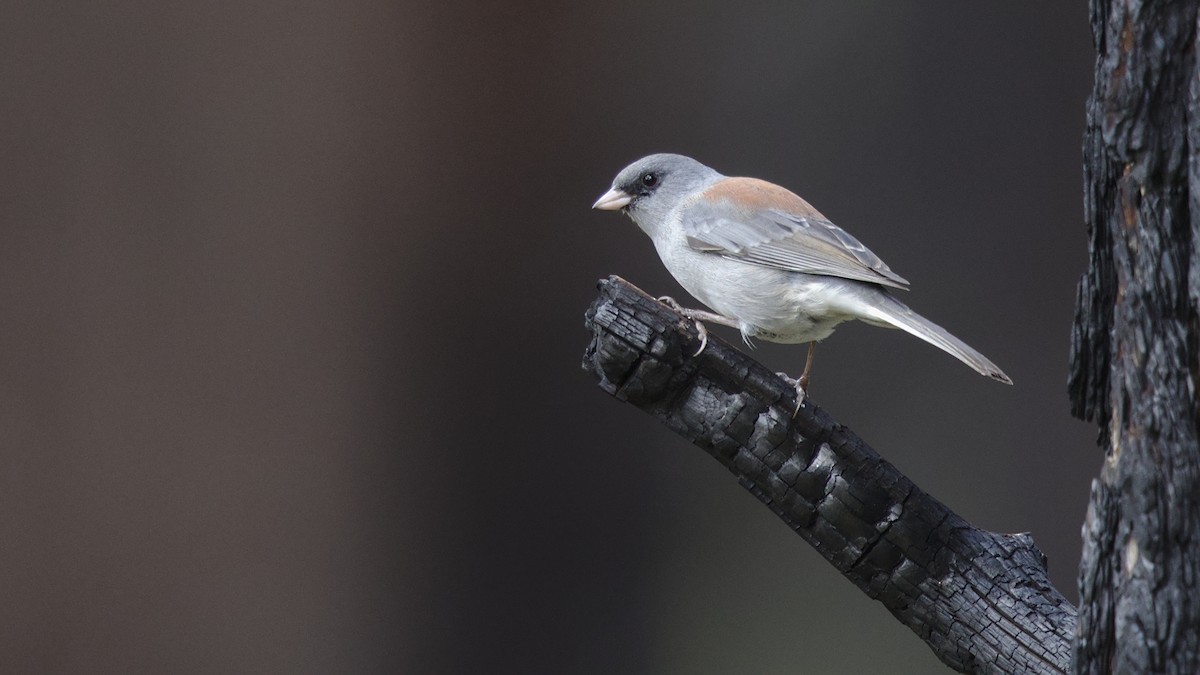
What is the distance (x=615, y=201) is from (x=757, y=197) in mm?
385

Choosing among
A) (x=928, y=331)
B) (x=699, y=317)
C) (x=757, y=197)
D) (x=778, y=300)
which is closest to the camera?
(x=928, y=331)

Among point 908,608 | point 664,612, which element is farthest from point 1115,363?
point 664,612

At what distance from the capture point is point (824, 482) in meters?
1.82

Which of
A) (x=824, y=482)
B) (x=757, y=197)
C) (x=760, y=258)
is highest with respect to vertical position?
(x=757, y=197)

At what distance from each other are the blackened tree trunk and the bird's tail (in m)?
0.51

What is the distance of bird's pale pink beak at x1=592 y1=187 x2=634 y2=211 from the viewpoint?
2.91m

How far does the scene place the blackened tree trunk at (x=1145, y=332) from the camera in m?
1.21

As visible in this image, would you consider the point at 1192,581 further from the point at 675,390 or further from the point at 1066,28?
the point at 1066,28

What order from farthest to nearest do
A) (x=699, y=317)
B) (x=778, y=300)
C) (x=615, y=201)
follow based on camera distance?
1. (x=615, y=201)
2. (x=778, y=300)
3. (x=699, y=317)

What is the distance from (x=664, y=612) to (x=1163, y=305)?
2979 millimetres

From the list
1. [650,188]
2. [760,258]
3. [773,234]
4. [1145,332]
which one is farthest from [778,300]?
[1145,332]

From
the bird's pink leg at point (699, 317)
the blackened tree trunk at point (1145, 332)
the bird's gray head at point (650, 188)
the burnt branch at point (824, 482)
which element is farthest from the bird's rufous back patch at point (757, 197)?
the blackened tree trunk at point (1145, 332)

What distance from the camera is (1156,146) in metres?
1.22

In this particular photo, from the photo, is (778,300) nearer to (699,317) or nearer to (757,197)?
(699,317)
